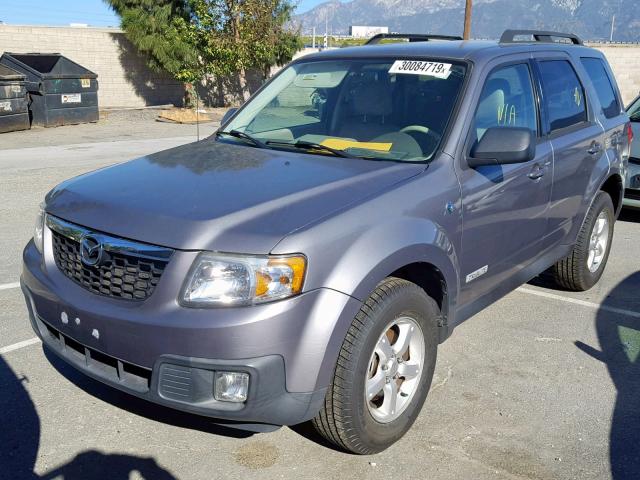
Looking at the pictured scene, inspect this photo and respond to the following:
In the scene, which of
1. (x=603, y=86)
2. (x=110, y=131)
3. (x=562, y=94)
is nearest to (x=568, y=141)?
(x=562, y=94)

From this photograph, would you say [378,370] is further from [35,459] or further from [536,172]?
[536,172]

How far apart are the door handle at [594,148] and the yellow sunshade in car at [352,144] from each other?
6.46 feet

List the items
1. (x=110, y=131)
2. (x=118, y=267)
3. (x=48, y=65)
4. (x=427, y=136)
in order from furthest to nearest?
(x=110, y=131) < (x=48, y=65) < (x=427, y=136) < (x=118, y=267)

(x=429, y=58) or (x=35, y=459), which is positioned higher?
(x=429, y=58)

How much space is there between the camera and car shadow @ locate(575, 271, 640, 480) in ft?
10.8

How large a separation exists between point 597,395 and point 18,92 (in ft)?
53.1

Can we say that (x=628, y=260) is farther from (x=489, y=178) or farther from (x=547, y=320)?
(x=489, y=178)

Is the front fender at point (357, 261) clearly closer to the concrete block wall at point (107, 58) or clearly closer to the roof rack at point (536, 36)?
the roof rack at point (536, 36)

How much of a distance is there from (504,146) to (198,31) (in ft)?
71.2

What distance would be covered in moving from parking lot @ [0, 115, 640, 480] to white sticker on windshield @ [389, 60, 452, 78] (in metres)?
1.78

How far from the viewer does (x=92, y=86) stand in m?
19.1

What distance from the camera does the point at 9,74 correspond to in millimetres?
16688

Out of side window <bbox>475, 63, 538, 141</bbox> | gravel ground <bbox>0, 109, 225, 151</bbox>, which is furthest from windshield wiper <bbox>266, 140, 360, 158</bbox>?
gravel ground <bbox>0, 109, 225, 151</bbox>

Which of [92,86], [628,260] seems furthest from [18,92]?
[628,260]
